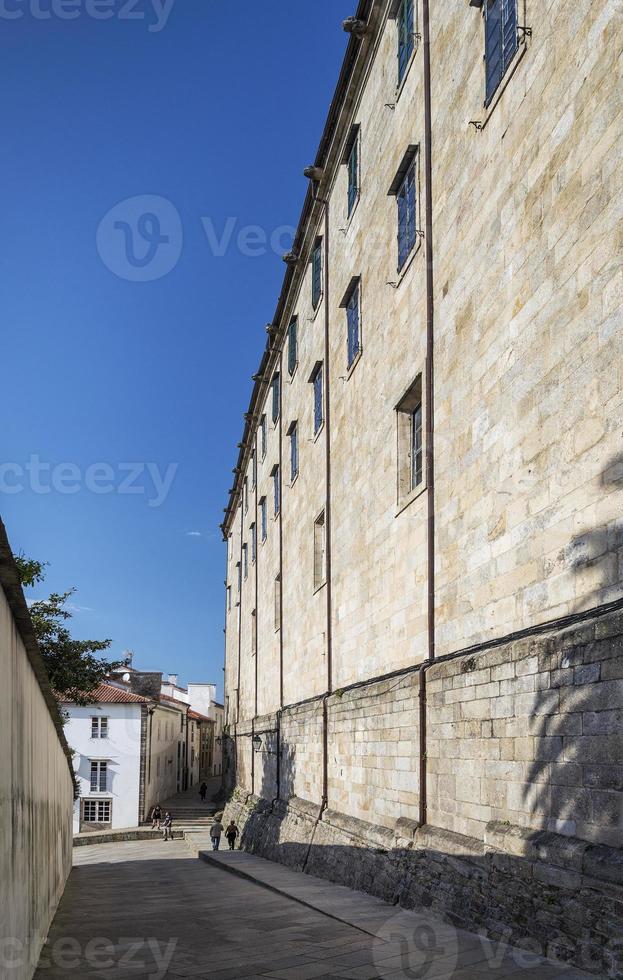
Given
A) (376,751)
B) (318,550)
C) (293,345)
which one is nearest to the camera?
(376,751)

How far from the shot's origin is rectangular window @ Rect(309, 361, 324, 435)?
21469 mm

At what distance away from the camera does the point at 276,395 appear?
98.1 ft

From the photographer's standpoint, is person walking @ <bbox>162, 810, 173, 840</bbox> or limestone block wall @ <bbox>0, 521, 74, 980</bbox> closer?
limestone block wall @ <bbox>0, 521, 74, 980</bbox>

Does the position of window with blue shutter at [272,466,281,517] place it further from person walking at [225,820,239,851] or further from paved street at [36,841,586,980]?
paved street at [36,841,586,980]

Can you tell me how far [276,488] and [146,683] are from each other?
36.4 metres

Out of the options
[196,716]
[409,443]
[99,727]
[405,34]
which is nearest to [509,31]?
[405,34]

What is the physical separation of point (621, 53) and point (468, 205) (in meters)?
3.59

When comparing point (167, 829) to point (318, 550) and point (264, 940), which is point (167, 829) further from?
point (264, 940)

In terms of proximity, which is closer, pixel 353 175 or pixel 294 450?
pixel 353 175

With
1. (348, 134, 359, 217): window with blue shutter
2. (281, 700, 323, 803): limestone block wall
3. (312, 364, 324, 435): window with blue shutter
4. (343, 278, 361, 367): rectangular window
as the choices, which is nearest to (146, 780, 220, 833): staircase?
(281, 700, 323, 803): limestone block wall

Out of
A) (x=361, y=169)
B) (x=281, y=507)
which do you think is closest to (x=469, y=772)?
(x=361, y=169)

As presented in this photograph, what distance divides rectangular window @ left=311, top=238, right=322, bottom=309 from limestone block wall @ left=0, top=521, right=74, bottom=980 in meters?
13.1

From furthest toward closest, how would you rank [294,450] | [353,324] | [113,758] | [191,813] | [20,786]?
[113,758]
[191,813]
[294,450]
[353,324]
[20,786]

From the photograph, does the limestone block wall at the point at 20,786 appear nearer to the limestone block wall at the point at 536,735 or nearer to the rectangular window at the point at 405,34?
the limestone block wall at the point at 536,735
